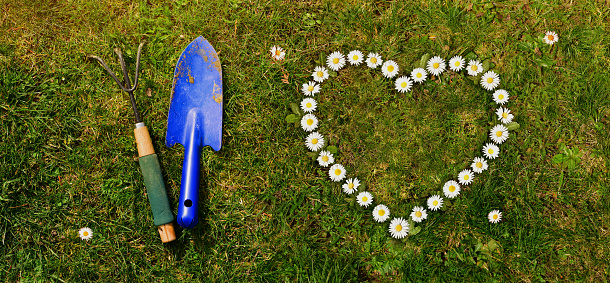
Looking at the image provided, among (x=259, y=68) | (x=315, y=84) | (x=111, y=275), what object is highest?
(x=259, y=68)

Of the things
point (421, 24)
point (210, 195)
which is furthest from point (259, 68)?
point (421, 24)

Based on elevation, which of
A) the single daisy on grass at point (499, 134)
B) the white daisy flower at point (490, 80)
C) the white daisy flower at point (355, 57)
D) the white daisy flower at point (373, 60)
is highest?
the white daisy flower at point (355, 57)

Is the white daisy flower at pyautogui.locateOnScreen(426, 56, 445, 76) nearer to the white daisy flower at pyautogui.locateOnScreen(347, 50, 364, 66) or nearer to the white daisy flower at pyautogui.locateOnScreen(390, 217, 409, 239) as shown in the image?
the white daisy flower at pyautogui.locateOnScreen(347, 50, 364, 66)

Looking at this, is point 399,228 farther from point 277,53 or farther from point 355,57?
point 277,53

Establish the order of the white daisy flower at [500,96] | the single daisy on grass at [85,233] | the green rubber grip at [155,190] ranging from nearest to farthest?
the green rubber grip at [155,190]
the single daisy on grass at [85,233]
the white daisy flower at [500,96]

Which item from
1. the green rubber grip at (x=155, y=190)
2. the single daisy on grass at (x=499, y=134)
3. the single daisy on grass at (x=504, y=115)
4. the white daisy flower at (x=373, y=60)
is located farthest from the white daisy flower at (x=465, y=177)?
the green rubber grip at (x=155, y=190)

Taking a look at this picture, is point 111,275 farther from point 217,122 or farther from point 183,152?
point 217,122

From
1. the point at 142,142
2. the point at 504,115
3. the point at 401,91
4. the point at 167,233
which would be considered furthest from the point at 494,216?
the point at 142,142

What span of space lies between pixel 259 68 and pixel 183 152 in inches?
29.4

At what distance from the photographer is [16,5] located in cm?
265

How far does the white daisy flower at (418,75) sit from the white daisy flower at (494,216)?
0.98 m

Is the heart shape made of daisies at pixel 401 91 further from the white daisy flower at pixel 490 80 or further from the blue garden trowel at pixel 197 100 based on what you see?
the blue garden trowel at pixel 197 100

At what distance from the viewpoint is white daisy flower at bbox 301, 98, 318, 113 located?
103 inches

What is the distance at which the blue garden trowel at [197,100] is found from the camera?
8.32 feet
